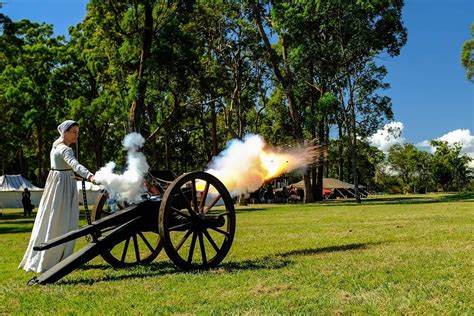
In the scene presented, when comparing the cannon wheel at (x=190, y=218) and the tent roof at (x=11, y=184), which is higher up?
the tent roof at (x=11, y=184)

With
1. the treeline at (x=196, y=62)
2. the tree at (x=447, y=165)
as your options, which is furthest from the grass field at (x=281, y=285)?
the tree at (x=447, y=165)

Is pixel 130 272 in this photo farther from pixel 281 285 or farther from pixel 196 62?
pixel 196 62

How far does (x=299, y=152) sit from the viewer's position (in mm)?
A: 12031

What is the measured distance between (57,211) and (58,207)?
0.20 ft

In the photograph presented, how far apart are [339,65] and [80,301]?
1241 inches

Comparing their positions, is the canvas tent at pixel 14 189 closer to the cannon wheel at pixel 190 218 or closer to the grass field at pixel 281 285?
the cannon wheel at pixel 190 218

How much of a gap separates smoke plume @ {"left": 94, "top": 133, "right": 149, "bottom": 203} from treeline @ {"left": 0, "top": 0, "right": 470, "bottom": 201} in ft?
64.0

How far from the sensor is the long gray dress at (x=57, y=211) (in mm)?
7414

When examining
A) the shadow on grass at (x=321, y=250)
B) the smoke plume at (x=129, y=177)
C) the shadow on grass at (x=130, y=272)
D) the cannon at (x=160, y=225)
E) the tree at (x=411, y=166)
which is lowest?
the shadow on grass at (x=130, y=272)

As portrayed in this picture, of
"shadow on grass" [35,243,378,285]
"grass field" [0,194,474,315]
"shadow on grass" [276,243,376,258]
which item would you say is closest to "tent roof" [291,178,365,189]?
"shadow on grass" [276,243,376,258]

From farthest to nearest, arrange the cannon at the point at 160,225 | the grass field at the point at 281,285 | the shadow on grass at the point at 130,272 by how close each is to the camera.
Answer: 1. the shadow on grass at the point at 130,272
2. the cannon at the point at 160,225
3. the grass field at the point at 281,285

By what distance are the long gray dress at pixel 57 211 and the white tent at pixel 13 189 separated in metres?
35.7

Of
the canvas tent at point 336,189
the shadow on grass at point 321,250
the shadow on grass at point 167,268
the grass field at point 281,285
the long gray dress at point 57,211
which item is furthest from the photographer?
the canvas tent at point 336,189

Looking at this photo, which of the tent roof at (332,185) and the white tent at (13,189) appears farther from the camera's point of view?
the tent roof at (332,185)
